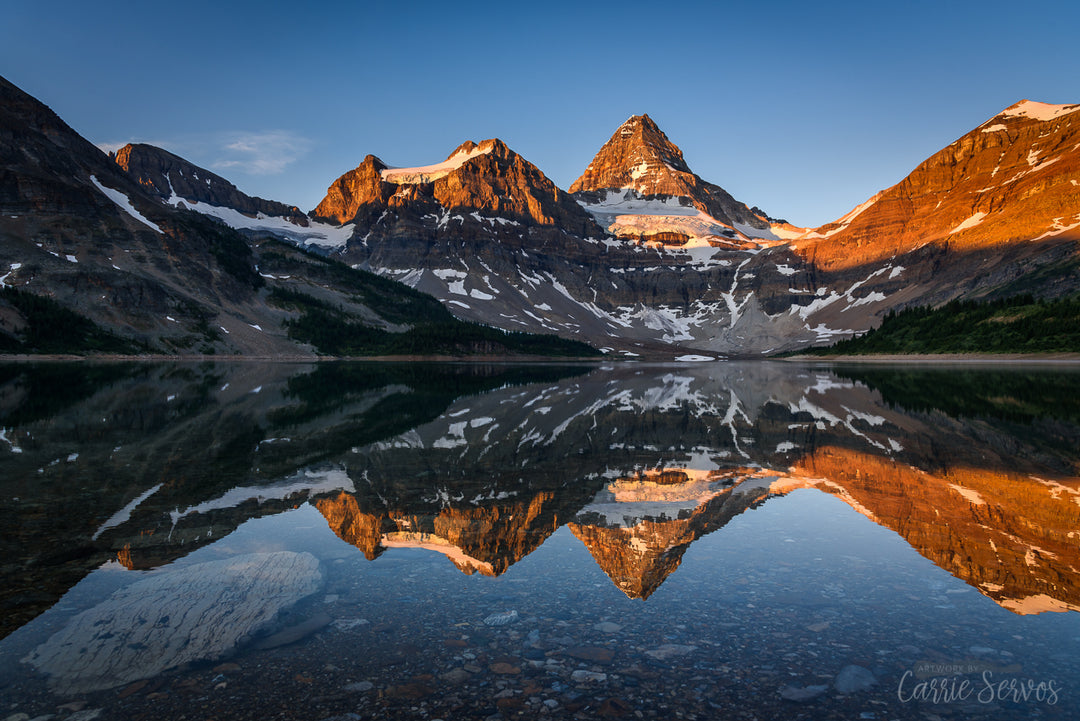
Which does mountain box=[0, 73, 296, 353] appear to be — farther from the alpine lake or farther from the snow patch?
the alpine lake

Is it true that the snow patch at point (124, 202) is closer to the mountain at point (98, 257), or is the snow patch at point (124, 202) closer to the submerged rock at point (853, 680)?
the mountain at point (98, 257)

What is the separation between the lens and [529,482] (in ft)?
52.4

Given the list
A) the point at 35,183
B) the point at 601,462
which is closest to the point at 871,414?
the point at 601,462

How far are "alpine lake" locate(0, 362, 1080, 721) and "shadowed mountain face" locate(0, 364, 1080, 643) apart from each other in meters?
0.10

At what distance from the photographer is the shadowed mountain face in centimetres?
1012

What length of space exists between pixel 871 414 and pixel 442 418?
2155cm

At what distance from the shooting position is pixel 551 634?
7402mm

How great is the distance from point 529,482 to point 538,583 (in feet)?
22.4

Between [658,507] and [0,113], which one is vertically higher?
[0,113]

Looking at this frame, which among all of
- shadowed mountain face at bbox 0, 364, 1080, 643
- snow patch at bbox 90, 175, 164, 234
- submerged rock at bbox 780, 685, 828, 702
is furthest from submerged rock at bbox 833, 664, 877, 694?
snow patch at bbox 90, 175, 164, 234

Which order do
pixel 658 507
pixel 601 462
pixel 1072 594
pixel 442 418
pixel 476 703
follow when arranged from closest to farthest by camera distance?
1. pixel 476 703
2. pixel 1072 594
3. pixel 658 507
4. pixel 601 462
5. pixel 442 418

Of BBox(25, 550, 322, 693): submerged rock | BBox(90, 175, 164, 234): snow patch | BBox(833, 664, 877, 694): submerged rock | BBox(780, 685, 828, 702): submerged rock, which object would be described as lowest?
BBox(833, 664, 877, 694): submerged rock

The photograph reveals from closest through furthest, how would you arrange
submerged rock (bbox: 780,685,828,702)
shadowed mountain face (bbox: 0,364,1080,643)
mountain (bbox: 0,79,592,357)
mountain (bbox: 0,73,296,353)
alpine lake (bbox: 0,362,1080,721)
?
submerged rock (bbox: 780,685,828,702) < alpine lake (bbox: 0,362,1080,721) < shadowed mountain face (bbox: 0,364,1080,643) < mountain (bbox: 0,79,592,357) < mountain (bbox: 0,73,296,353)

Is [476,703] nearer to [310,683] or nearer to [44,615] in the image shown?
[310,683]
